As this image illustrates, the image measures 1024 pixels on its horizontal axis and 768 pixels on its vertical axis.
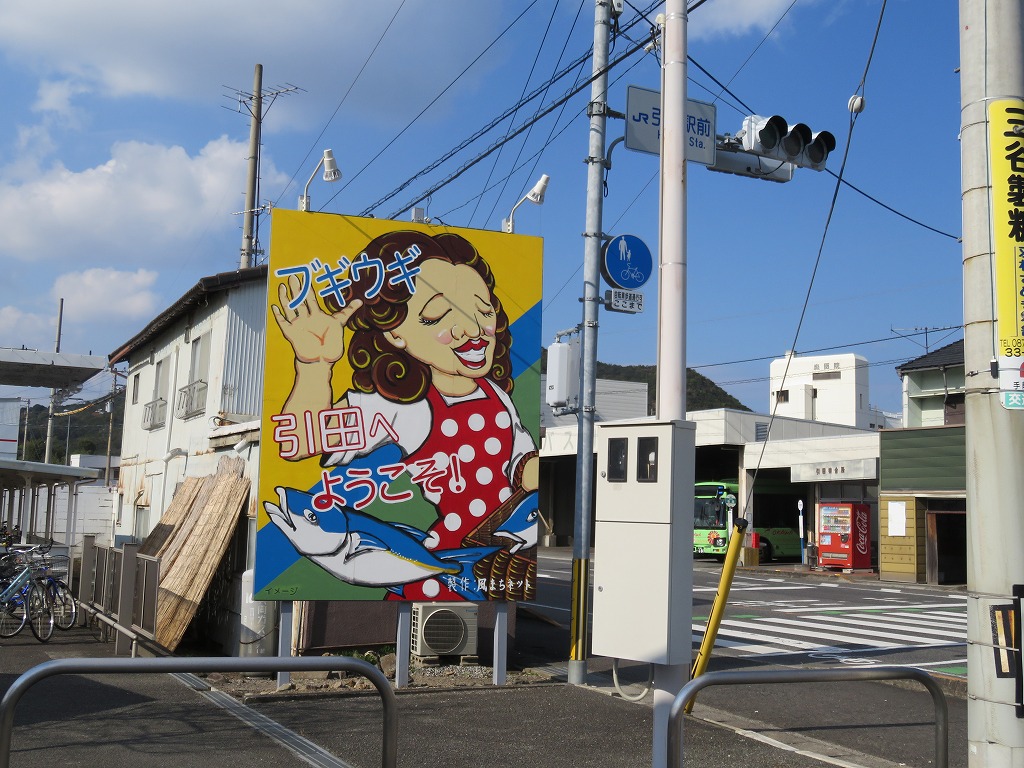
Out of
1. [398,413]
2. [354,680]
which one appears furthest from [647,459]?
[354,680]

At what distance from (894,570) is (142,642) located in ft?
81.5

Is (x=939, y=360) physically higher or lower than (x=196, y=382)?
higher

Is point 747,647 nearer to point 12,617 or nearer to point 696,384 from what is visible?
point 12,617

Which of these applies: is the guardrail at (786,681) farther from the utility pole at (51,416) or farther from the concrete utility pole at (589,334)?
the utility pole at (51,416)

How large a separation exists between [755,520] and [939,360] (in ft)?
→ 34.2

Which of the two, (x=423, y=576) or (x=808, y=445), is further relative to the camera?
(x=808, y=445)

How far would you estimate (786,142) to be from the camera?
8.29m

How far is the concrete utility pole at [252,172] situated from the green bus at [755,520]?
68.2ft

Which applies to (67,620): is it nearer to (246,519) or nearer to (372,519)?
(246,519)

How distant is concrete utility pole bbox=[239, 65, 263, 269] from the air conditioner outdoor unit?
18.9m

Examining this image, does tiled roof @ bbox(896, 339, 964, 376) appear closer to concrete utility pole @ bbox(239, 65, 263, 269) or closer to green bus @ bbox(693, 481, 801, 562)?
green bus @ bbox(693, 481, 801, 562)

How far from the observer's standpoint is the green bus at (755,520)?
1576 inches

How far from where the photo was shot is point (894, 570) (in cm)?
3077

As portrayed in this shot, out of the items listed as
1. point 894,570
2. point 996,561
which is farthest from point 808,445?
point 996,561
